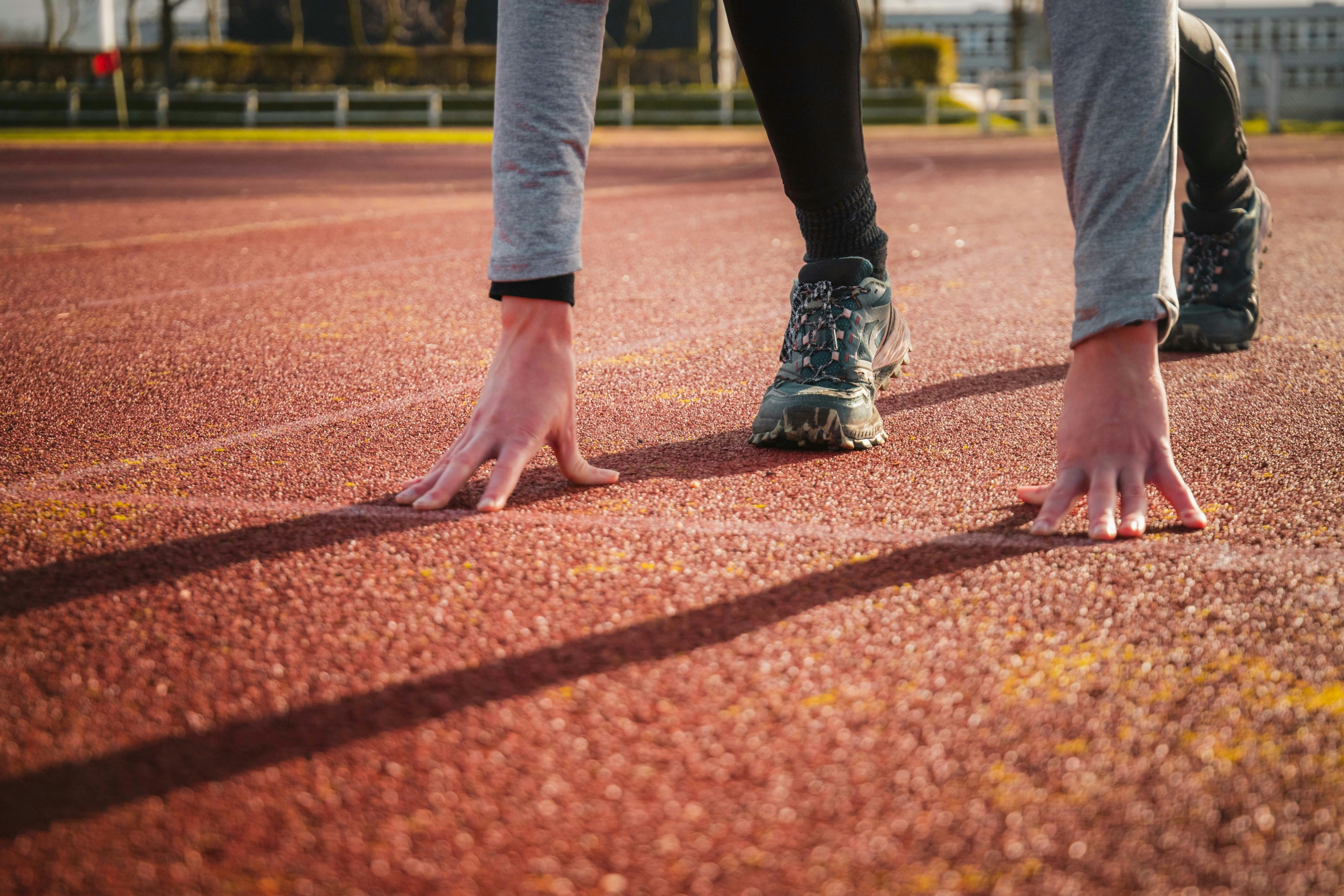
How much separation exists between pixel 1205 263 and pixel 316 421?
2263mm

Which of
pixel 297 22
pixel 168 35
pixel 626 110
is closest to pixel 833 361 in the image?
pixel 626 110

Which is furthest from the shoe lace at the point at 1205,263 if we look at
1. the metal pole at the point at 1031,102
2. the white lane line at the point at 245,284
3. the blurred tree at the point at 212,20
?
the blurred tree at the point at 212,20

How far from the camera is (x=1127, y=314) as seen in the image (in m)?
1.56

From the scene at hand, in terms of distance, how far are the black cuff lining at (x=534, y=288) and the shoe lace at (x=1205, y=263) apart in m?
2.01

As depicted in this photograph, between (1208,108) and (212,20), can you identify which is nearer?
(1208,108)

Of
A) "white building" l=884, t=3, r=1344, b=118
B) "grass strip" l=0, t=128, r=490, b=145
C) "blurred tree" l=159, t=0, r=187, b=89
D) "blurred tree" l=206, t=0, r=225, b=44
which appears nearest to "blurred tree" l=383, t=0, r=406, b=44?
"blurred tree" l=206, t=0, r=225, b=44

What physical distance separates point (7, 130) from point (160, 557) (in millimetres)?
28461

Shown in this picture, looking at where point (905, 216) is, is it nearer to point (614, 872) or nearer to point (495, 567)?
point (495, 567)

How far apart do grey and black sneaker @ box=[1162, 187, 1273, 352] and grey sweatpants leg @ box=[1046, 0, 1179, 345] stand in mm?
1523

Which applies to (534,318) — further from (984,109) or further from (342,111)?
(342,111)

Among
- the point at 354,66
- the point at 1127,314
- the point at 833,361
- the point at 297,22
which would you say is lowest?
the point at 833,361

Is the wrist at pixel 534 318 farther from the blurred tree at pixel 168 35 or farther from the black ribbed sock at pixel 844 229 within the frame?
the blurred tree at pixel 168 35

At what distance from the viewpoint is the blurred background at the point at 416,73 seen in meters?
28.7

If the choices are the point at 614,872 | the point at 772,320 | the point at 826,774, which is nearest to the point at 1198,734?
the point at 826,774
